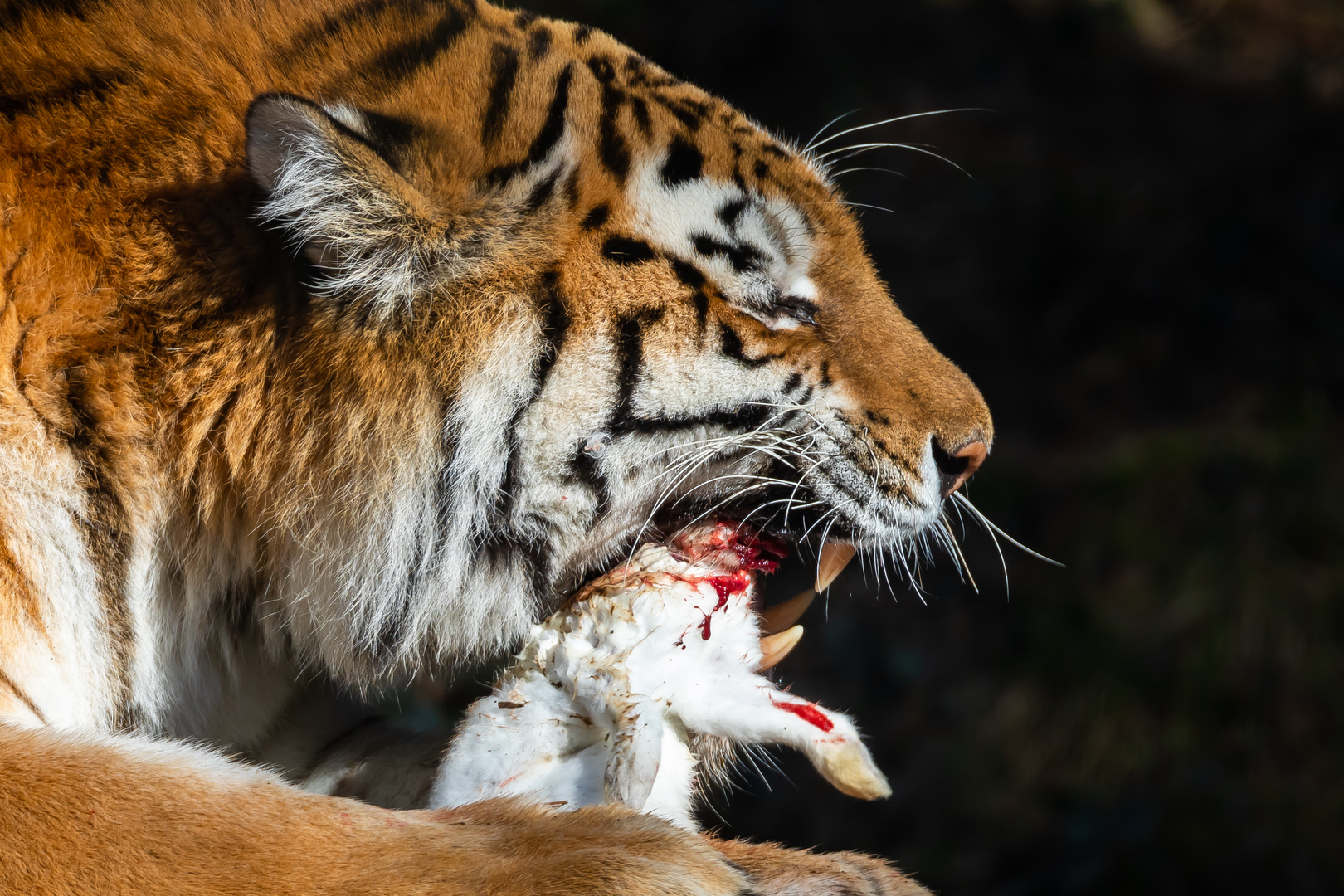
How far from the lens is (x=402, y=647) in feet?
5.44

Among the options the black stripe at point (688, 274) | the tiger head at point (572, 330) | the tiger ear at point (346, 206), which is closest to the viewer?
the tiger ear at point (346, 206)

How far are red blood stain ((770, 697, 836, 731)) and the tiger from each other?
15cm

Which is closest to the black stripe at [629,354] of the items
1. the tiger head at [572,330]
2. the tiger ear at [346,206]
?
the tiger head at [572,330]

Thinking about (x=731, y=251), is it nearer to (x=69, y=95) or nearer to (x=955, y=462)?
(x=955, y=462)

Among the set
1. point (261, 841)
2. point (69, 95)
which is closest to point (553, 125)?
point (69, 95)

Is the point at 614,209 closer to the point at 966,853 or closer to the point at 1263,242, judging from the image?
the point at 966,853

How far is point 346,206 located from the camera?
1.43 m

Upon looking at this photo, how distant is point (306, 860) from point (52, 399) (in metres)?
0.63

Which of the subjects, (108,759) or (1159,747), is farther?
(1159,747)

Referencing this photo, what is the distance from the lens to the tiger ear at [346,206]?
136 centimetres

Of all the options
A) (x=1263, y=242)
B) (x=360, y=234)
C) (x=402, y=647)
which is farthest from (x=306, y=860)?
(x=1263, y=242)

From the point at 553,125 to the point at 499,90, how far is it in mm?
90

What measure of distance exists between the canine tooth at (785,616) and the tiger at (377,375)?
0.09m

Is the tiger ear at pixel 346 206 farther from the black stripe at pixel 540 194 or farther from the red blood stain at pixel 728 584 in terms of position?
the red blood stain at pixel 728 584
